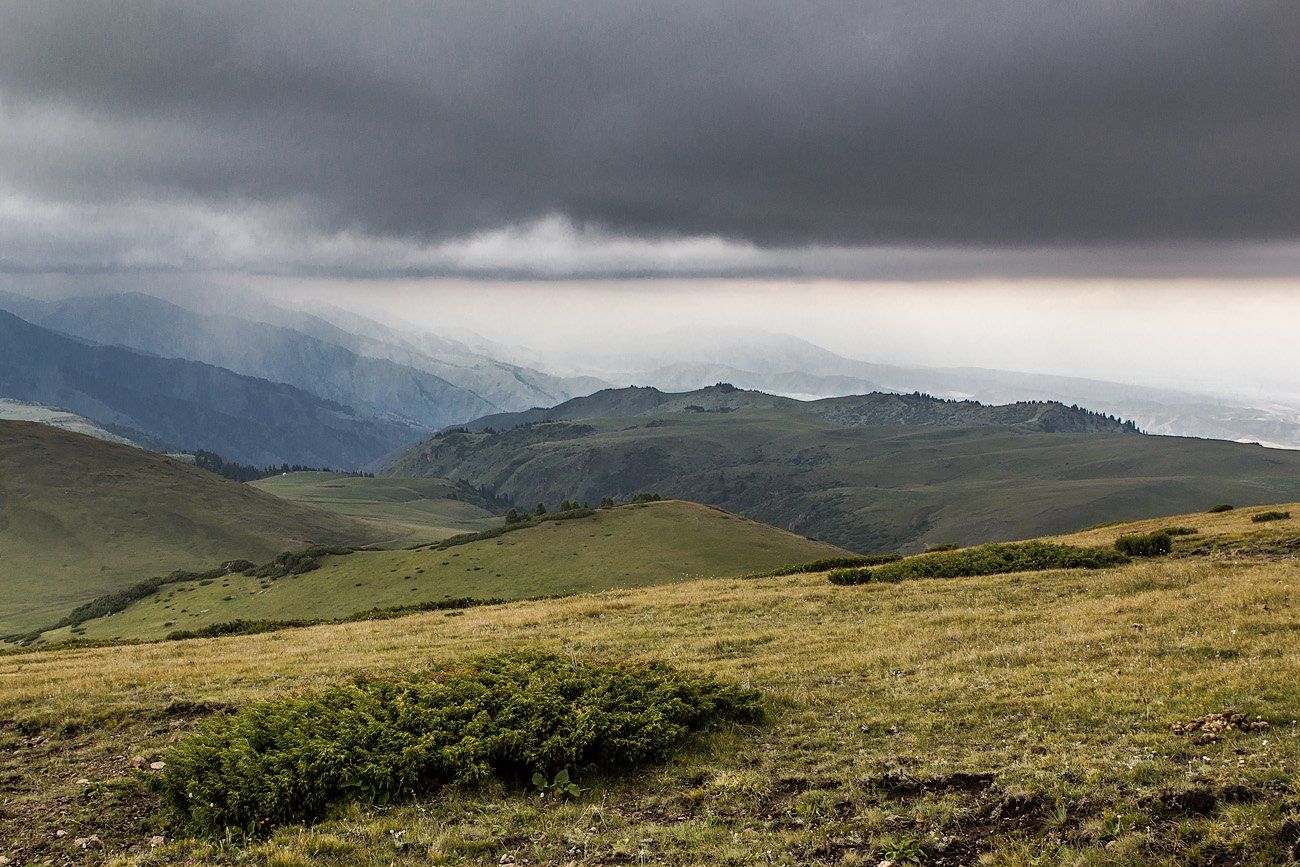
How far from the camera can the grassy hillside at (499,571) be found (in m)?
118

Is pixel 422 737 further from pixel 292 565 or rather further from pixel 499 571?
pixel 292 565

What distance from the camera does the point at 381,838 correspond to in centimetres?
1246

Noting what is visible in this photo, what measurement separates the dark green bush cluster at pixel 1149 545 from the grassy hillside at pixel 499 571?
73550mm

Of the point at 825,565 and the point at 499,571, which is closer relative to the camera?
the point at 825,565

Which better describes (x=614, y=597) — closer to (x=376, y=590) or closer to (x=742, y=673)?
(x=742, y=673)

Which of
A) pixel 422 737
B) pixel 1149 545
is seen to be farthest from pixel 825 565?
pixel 422 737

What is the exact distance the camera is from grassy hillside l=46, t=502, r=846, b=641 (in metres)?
118

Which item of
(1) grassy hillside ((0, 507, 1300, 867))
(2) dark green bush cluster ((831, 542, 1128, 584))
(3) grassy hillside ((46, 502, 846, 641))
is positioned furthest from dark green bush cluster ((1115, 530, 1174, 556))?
(3) grassy hillside ((46, 502, 846, 641))

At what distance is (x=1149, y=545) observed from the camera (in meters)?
36.5

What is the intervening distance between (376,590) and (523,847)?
120 metres

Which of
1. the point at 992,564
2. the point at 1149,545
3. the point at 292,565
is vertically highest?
the point at 1149,545

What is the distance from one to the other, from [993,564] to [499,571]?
102 meters

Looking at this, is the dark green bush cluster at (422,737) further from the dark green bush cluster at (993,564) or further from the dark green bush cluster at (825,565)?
the dark green bush cluster at (825,565)

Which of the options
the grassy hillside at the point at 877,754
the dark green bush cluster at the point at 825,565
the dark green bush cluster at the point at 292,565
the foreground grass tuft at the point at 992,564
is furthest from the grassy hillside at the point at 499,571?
the grassy hillside at the point at 877,754
